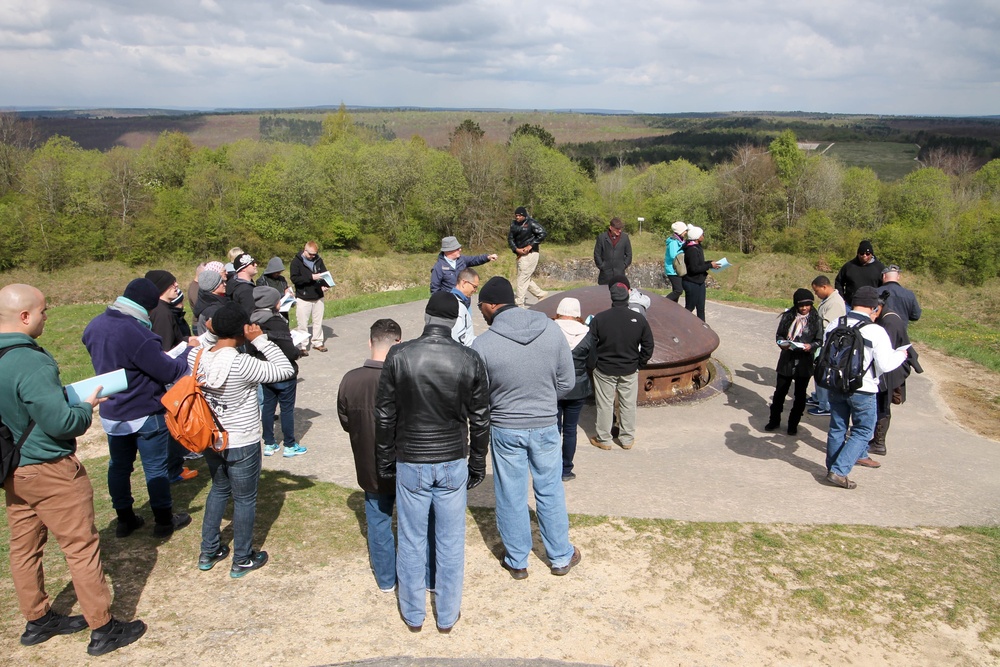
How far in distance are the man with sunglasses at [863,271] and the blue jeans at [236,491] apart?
27.9ft

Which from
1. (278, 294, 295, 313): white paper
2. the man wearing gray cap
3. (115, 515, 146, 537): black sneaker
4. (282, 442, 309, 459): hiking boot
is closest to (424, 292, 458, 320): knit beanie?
(115, 515, 146, 537): black sneaker

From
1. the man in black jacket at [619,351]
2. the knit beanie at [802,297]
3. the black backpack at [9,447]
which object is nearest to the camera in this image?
the black backpack at [9,447]

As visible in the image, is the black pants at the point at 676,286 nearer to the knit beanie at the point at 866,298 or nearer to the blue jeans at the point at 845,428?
the knit beanie at the point at 866,298

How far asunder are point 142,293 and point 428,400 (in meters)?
2.96

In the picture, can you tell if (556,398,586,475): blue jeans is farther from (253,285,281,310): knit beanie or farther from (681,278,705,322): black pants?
(681,278,705,322): black pants

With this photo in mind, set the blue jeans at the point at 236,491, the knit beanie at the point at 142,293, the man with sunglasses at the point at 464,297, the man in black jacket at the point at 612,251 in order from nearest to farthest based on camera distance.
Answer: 1. the blue jeans at the point at 236,491
2. the knit beanie at the point at 142,293
3. the man with sunglasses at the point at 464,297
4. the man in black jacket at the point at 612,251

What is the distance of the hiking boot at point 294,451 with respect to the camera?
7.89 meters

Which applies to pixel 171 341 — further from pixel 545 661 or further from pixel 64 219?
pixel 64 219

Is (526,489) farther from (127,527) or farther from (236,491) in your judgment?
(127,527)

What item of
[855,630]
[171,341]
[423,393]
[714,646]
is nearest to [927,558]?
[855,630]

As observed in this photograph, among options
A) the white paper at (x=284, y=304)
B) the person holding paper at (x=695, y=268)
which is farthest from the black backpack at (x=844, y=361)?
the white paper at (x=284, y=304)

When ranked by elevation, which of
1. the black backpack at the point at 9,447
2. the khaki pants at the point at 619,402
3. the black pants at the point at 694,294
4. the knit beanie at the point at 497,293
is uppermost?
the knit beanie at the point at 497,293

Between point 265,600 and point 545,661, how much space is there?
213 centimetres

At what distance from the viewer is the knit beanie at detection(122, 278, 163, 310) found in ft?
18.7
